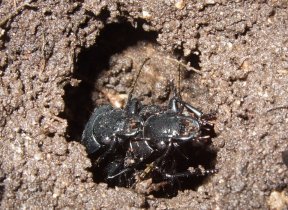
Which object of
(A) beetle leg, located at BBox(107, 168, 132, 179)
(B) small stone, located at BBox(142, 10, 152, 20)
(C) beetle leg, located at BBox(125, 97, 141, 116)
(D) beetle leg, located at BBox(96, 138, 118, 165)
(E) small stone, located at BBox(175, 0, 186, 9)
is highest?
(E) small stone, located at BBox(175, 0, 186, 9)

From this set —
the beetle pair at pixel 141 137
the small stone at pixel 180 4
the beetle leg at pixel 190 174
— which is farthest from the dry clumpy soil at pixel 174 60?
the beetle pair at pixel 141 137

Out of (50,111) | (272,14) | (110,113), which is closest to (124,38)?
(110,113)

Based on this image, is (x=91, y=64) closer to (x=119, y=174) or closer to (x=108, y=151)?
(x=108, y=151)

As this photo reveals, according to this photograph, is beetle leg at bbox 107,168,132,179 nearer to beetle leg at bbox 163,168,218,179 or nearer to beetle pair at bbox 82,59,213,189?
beetle pair at bbox 82,59,213,189

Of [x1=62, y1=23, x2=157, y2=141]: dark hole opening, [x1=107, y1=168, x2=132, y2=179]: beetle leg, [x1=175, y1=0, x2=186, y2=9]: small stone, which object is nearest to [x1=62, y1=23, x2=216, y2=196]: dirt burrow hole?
[x1=62, y1=23, x2=157, y2=141]: dark hole opening

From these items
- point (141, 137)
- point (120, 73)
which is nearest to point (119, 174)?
point (141, 137)

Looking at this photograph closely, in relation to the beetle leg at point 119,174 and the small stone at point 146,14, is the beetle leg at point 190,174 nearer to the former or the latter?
the beetle leg at point 119,174
